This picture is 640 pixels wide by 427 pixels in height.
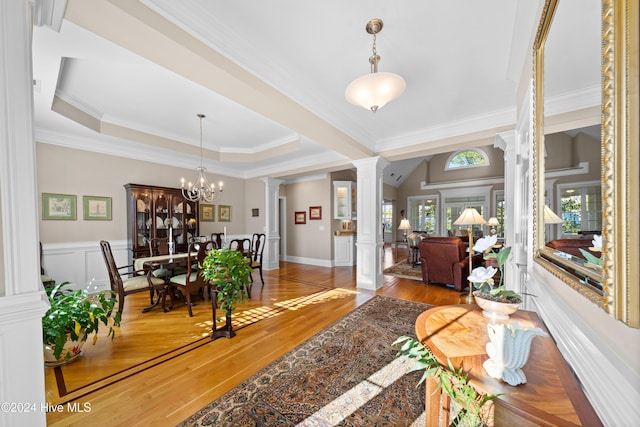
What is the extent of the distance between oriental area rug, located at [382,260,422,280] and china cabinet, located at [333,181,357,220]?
67.5 inches

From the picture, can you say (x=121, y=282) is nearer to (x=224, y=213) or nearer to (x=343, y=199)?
(x=224, y=213)

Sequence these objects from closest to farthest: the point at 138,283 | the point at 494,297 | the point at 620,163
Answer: the point at 620,163, the point at 494,297, the point at 138,283

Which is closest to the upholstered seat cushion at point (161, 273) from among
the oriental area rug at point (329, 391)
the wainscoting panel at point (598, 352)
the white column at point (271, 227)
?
the oriental area rug at point (329, 391)

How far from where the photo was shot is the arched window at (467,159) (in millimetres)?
9086

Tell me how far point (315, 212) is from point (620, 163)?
241 inches

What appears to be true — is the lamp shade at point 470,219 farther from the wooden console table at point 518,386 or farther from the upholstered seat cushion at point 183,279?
the upholstered seat cushion at point 183,279

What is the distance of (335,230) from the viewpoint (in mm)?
6457

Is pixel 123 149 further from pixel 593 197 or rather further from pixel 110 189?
pixel 593 197

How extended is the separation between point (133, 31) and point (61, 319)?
216 cm

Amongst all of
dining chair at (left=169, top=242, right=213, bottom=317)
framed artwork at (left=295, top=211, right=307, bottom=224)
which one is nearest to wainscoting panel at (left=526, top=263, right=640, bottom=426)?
dining chair at (left=169, top=242, right=213, bottom=317)

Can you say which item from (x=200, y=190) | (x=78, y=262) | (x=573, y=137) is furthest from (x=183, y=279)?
(x=573, y=137)

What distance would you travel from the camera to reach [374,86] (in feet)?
5.80

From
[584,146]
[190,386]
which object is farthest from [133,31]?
[190,386]

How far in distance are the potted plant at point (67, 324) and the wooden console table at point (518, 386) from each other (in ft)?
8.03
